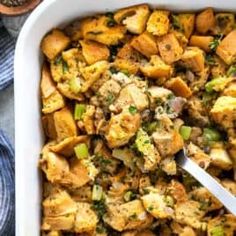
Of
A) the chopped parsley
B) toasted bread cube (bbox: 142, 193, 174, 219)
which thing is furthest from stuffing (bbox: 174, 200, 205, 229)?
the chopped parsley

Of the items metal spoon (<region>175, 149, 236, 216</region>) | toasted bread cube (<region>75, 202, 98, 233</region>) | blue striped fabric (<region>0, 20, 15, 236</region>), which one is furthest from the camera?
blue striped fabric (<region>0, 20, 15, 236</region>)

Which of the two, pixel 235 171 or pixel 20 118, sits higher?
pixel 20 118

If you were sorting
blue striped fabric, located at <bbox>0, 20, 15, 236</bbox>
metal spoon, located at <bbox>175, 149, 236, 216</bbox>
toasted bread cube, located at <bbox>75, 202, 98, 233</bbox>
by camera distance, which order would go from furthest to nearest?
blue striped fabric, located at <bbox>0, 20, 15, 236</bbox>
toasted bread cube, located at <bbox>75, 202, 98, 233</bbox>
metal spoon, located at <bbox>175, 149, 236, 216</bbox>

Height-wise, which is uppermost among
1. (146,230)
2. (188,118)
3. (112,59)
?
(112,59)

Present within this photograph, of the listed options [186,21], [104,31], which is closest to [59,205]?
[104,31]

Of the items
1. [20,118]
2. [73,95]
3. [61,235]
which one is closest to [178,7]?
[73,95]

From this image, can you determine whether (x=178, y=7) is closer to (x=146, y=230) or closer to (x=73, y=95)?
(x=73, y=95)

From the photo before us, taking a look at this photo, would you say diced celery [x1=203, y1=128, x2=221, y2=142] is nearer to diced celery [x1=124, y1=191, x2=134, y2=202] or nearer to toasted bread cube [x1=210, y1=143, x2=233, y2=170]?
toasted bread cube [x1=210, y1=143, x2=233, y2=170]

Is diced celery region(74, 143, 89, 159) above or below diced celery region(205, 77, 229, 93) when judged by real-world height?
below
